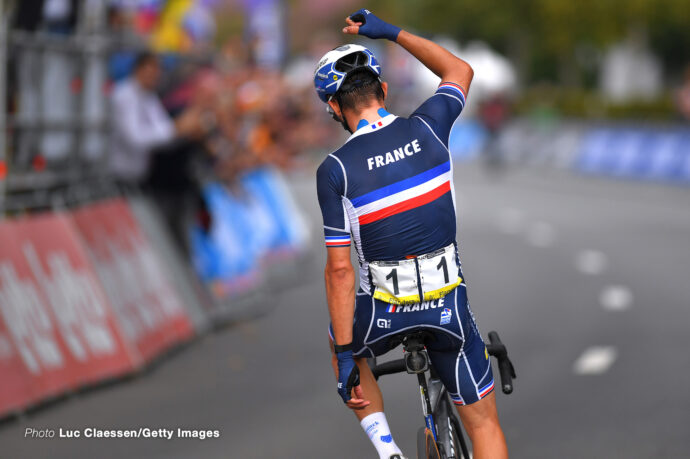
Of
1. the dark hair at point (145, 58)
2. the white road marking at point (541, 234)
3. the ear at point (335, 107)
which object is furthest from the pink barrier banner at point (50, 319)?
the white road marking at point (541, 234)

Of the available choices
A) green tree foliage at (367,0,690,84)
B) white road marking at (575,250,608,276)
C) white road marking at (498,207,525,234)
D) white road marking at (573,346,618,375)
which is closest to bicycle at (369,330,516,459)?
white road marking at (573,346,618,375)

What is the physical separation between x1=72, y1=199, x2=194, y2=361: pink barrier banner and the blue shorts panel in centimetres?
451

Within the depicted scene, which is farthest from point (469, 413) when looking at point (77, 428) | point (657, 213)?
point (657, 213)

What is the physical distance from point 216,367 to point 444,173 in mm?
5026

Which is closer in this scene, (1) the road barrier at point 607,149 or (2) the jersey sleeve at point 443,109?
(2) the jersey sleeve at point 443,109

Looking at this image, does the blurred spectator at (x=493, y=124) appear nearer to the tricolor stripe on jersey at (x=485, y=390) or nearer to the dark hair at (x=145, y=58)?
the dark hair at (x=145, y=58)

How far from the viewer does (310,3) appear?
134 ft

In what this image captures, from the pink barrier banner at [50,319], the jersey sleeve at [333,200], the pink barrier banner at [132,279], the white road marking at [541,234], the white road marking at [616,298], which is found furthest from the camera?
the white road marking at [541,234]

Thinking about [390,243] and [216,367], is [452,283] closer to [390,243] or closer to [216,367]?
[390,243]

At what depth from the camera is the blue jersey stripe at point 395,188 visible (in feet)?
16.3

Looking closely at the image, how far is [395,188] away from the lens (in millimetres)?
4992

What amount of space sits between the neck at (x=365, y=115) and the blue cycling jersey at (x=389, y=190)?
0.9 inches

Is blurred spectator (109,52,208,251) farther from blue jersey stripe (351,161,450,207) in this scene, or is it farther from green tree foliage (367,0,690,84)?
green tree foliage (367,0,690,84)

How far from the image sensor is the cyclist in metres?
4.98
